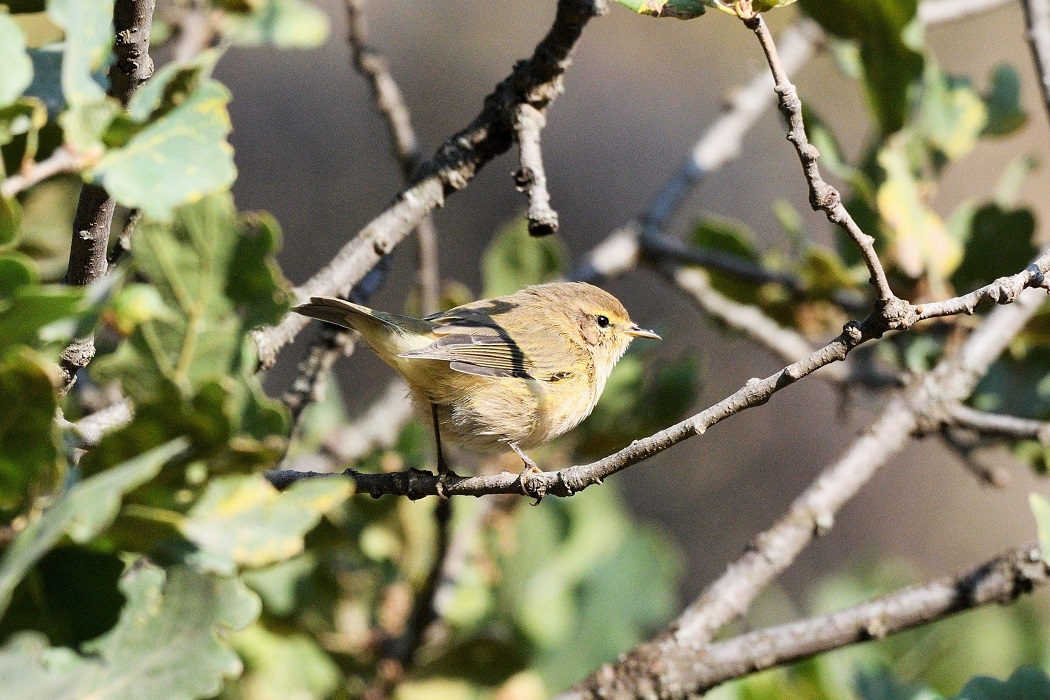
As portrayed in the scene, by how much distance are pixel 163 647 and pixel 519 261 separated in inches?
86.3

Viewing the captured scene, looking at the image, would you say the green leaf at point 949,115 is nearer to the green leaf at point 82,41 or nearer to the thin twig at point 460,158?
the thin twig at point 460,158

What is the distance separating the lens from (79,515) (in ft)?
3.21

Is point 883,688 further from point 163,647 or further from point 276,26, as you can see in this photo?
point 276,26

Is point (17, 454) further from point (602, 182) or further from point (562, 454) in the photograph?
point (602, 182)

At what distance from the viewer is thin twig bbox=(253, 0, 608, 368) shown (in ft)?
6.58

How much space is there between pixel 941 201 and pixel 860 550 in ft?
10.4

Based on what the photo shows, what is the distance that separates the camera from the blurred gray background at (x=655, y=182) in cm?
695

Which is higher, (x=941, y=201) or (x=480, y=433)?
(x=941, y=201)

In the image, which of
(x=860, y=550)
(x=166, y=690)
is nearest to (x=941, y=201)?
(x=860, y=550)

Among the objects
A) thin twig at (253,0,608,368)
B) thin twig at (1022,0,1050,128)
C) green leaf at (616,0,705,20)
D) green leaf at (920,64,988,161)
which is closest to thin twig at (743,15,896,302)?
green leaf at (616,0,705,20)

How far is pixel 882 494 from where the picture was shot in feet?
25.5

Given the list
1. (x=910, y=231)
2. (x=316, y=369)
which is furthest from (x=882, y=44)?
(x=316, y=369)

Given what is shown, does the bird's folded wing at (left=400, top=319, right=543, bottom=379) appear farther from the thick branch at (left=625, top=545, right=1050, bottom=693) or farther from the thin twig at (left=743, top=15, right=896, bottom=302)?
the thin twig at (left=743, top=15, right=896, bottom=302)

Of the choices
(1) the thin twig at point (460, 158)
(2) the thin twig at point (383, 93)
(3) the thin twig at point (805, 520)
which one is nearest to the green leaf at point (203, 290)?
(1) the thin twig at point (460, 158)
